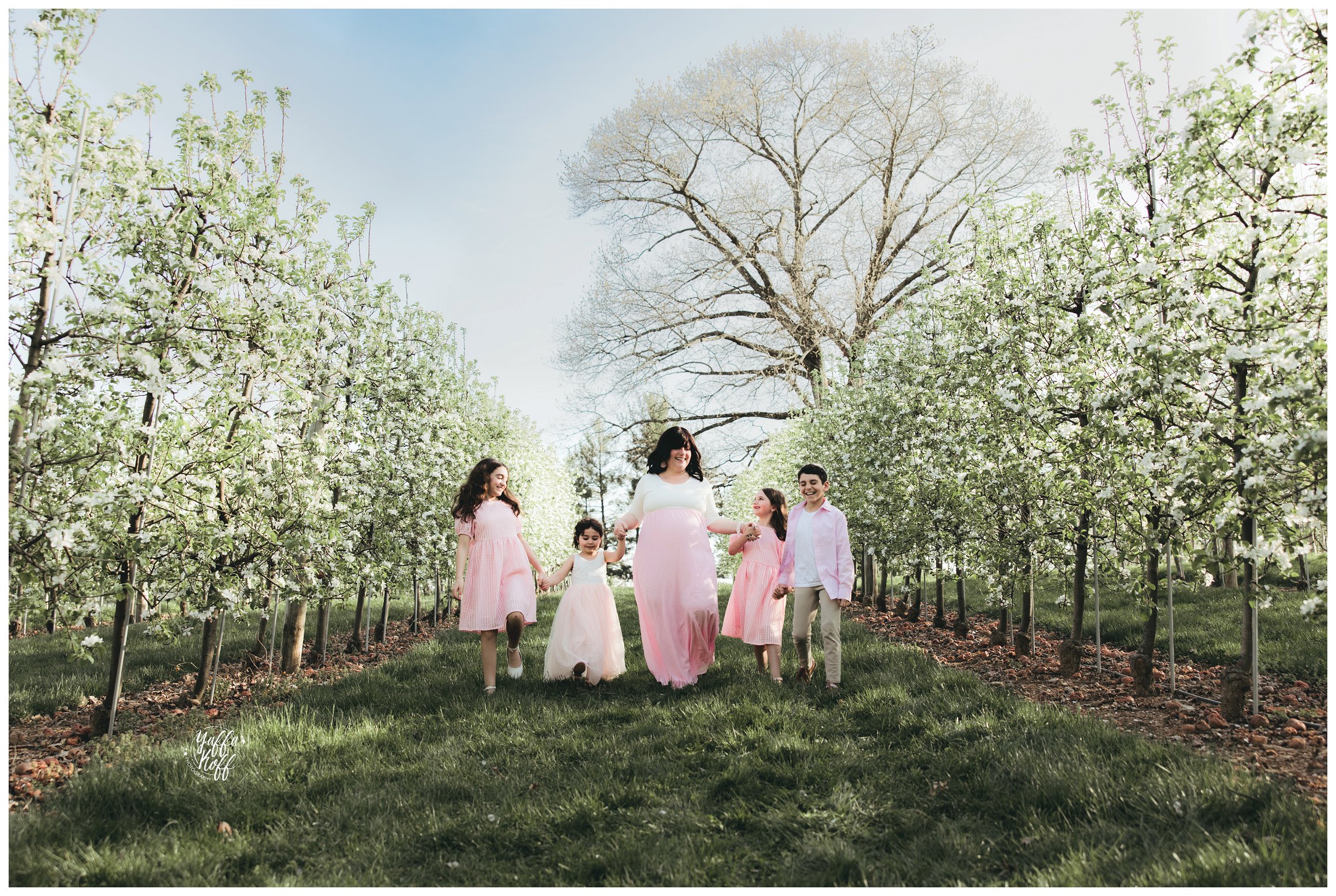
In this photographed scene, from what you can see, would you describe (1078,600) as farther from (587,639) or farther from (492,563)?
(492,563)

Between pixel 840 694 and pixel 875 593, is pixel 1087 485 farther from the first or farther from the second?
pixel 875 593

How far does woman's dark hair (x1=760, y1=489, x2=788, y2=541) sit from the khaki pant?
3.61 feet

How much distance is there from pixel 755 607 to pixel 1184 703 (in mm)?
3685

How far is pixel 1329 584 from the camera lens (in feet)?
12.9

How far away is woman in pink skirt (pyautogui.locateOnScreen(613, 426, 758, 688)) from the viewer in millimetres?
7070

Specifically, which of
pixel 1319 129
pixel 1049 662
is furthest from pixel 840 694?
pixel 1319 129

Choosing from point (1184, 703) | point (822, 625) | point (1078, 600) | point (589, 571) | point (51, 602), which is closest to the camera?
point (51, 602)

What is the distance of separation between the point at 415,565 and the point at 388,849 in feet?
23.2

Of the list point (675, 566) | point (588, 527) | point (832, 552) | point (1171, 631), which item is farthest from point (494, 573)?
point (1171, 631)

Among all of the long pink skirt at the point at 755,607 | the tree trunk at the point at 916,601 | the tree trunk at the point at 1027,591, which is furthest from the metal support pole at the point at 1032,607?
the tree trunk at the point at 916,601

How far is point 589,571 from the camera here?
8.09m

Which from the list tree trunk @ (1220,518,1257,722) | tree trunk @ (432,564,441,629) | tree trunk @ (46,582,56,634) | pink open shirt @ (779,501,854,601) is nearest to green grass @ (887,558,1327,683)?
tree trunk @ (1220,518,1257,722)

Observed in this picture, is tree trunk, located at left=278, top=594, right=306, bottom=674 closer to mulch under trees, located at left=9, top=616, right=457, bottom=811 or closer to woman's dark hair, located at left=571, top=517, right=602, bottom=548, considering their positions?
mulch under trees, located at left=9, top=616, right=457, bottom=811

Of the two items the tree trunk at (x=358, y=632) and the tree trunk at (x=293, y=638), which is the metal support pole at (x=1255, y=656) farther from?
the tree trunk at (x=358, y=632)
